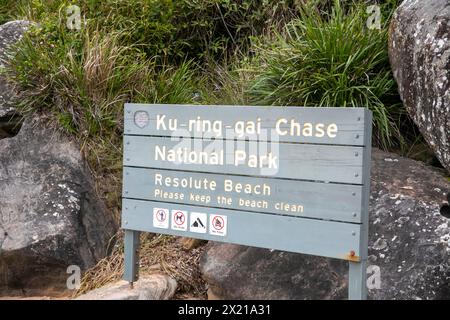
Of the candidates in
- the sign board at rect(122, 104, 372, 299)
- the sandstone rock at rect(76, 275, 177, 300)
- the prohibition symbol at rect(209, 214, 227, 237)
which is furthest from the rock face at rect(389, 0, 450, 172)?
the sandstone rock at rect(76, 275, 177, 300)

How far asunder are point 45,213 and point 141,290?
1.29 meters

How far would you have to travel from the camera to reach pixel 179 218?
157 inches

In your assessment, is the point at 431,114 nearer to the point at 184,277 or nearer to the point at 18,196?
the point at 184,277

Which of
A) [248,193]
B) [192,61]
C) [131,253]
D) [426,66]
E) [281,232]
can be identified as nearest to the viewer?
[281,232]

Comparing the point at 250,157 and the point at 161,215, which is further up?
the point at 250,157

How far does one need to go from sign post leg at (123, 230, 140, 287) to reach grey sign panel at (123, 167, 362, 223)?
0.27 metres

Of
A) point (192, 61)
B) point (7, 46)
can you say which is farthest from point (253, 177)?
point (7, 46)

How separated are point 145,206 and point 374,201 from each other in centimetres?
152

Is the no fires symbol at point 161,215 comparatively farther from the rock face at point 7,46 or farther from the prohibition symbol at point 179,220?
the rock face at point 7,46

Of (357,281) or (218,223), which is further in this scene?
(218,223)

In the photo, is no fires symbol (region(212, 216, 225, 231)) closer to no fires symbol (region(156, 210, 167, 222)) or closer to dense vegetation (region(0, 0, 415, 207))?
no fires symbol (region(156, 210, 167, 222))

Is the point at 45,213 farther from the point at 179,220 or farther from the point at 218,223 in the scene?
the point at 218,223

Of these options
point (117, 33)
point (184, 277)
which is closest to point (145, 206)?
point (184, 277)

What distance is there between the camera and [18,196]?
527cm
